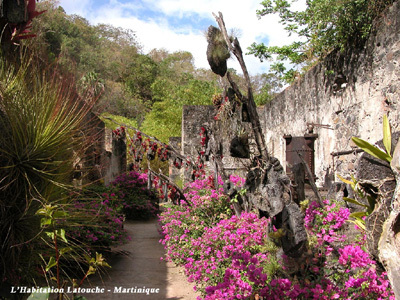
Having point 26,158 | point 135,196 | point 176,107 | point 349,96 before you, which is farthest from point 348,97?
point 176,107

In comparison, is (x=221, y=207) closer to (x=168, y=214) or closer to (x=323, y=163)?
(x=168, y=214)

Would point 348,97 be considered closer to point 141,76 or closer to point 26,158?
point 26,158

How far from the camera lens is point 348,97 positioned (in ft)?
19.3

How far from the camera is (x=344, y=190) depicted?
3.94 meters

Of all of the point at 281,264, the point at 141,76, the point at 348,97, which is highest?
the point at 141,76

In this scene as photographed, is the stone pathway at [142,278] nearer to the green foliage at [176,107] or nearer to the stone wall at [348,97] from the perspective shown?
the stone wall at [348,97]

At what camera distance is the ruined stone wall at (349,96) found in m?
4.73

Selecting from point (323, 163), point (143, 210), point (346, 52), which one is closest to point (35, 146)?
point (346, 52)

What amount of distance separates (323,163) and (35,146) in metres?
5.79

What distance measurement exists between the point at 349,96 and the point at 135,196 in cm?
499

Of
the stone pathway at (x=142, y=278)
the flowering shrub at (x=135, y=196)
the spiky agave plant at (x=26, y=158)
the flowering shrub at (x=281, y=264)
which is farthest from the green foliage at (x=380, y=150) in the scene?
the flowering shrub at (x=135, y=196)

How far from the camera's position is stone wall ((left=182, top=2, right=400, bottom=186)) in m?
4.73

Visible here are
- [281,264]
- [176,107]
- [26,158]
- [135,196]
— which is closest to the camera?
[26,158]

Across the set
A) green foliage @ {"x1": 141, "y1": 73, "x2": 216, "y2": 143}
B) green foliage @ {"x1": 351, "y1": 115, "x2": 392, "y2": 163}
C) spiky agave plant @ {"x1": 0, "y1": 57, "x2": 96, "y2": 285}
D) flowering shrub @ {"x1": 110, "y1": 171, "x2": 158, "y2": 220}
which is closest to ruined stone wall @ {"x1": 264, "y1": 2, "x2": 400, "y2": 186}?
green foliage @ {"x1": 351, "y1": 115, "x2": 392, "y2": 163}
